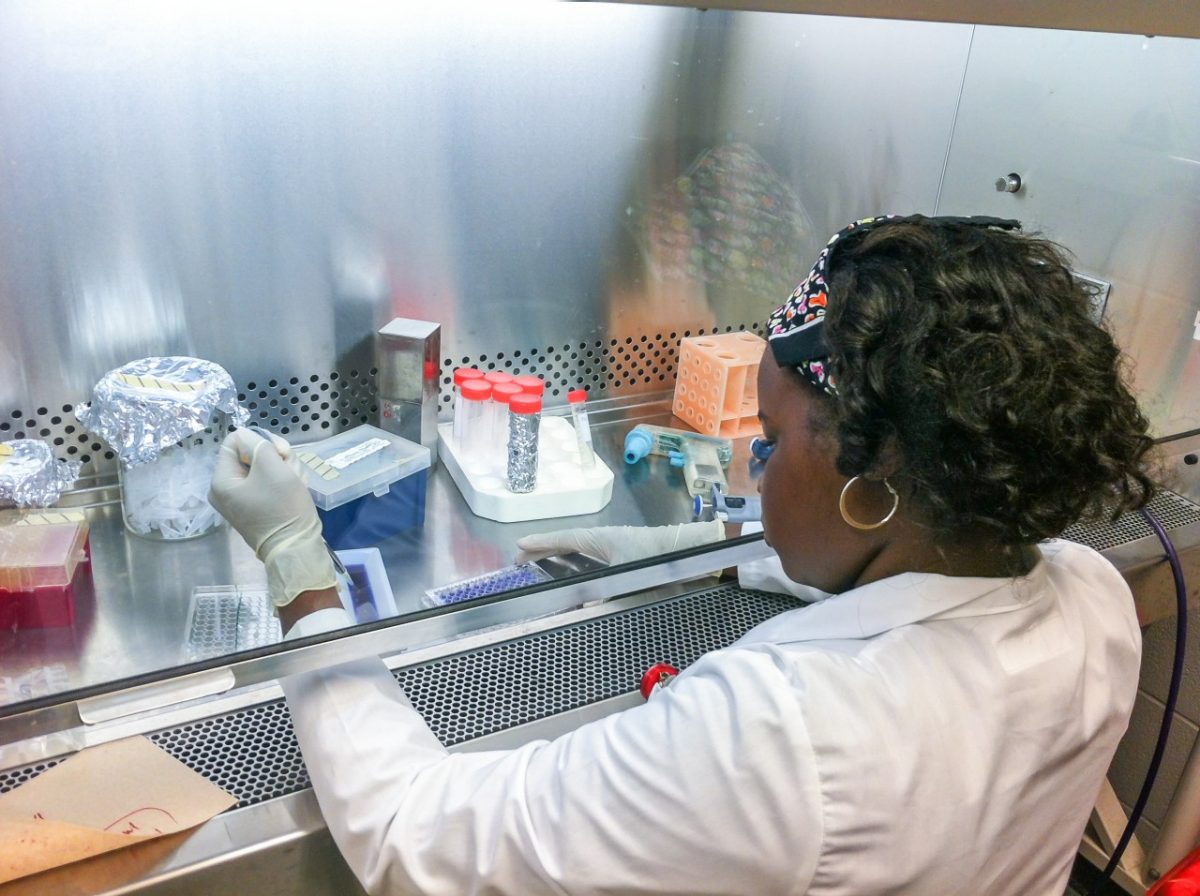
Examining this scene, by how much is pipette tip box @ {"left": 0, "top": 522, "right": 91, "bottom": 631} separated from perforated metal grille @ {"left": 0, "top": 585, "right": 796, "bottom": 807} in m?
0.14

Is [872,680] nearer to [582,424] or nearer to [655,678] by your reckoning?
[655,678]

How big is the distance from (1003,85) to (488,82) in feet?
2.96

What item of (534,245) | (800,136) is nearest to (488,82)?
(534,245)

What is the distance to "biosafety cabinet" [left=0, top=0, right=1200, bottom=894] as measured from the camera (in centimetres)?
93

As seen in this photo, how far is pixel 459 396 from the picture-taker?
1.43 metres

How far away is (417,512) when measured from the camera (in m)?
1.25

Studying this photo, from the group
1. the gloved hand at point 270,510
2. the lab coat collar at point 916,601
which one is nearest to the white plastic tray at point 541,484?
the gloved hand at point 270,510

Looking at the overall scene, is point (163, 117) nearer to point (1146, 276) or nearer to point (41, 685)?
point (41, 685)

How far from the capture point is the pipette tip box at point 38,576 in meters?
0.93

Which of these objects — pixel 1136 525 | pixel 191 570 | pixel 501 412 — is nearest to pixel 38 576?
pixel 191 570

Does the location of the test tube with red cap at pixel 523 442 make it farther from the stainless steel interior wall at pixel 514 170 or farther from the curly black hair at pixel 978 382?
the curly black hair at pixel 978 382

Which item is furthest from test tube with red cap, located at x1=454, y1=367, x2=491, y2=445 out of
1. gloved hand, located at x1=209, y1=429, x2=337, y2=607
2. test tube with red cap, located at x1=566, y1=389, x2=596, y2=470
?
gloved hand, located at x1=209, y1=429, x2=337, y2=607

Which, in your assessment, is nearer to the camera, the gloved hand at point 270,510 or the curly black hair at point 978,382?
the curly black hair at point 978,382

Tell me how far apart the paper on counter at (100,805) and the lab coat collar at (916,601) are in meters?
0.60
